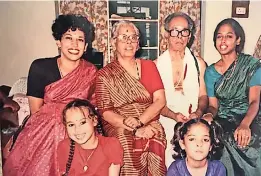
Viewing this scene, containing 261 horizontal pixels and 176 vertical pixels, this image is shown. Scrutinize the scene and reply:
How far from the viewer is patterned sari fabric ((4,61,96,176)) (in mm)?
1327

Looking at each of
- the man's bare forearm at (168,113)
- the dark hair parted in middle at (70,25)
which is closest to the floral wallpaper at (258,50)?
the man's bare forearm at (168,113)

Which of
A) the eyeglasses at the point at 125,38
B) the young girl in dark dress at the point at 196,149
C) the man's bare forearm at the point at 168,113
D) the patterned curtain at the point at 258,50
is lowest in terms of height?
the young girl in dark dress at the point at 196,149

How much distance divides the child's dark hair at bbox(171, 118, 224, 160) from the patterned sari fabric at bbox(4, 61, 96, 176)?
345mm

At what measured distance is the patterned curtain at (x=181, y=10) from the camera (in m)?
Answer: 1.38

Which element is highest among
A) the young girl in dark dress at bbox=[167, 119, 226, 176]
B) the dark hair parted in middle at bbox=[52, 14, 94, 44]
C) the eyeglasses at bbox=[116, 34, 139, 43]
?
the dark hair parted in middle at bbox=[52, 14, 94, 44]

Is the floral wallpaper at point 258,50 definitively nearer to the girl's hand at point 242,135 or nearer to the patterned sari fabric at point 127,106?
the girl's hand at point 242,135

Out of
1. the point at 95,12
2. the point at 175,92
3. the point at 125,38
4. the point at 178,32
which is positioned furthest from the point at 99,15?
the point at 175,92

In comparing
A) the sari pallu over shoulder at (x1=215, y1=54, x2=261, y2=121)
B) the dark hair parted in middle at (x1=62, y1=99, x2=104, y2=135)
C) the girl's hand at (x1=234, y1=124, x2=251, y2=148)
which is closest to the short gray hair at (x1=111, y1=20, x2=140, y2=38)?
the dark hair parted in middle at (x1=62, y1=99, x2=104, y2=135)

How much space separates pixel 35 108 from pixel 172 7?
620mm

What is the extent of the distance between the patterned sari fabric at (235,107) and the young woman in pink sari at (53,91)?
1.63 feet

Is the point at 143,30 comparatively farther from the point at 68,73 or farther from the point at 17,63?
the point at 17,63

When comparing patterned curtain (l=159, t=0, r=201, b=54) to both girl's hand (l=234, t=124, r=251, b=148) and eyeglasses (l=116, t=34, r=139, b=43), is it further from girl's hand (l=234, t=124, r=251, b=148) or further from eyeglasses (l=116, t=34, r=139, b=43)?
girl's hand (l=234, t=124, r=251, b=148)

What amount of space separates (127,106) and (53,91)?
0.27 m

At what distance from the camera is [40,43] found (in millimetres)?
1354
